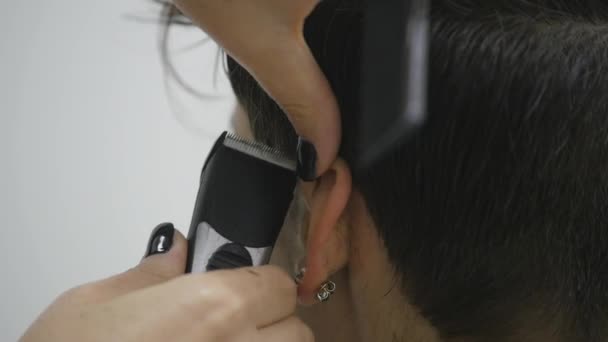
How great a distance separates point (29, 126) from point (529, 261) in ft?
2.76

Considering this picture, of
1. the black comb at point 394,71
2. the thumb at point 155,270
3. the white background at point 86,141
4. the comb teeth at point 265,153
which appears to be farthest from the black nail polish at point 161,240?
the white background at point 86,141

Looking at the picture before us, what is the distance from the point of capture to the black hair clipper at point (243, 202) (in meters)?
0.51

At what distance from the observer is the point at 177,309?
469 millimetres

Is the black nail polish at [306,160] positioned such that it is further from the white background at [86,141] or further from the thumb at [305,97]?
the white background at [86,141]

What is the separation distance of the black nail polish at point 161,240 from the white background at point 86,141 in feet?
1.54

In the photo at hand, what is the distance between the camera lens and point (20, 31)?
1.02m

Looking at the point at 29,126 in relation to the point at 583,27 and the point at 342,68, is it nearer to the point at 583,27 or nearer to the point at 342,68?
the point at 342,68

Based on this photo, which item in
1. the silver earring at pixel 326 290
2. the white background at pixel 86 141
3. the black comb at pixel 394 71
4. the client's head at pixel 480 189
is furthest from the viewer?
the white background at pixel 86 141

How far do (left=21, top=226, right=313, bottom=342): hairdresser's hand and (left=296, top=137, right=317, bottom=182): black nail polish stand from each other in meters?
0.09

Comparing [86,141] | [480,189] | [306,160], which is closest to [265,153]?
[306,160]

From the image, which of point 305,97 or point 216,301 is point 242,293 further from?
point 305,97

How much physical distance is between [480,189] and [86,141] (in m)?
0.76

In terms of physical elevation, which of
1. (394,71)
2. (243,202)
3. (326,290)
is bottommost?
(326,290)

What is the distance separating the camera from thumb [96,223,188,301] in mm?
533
